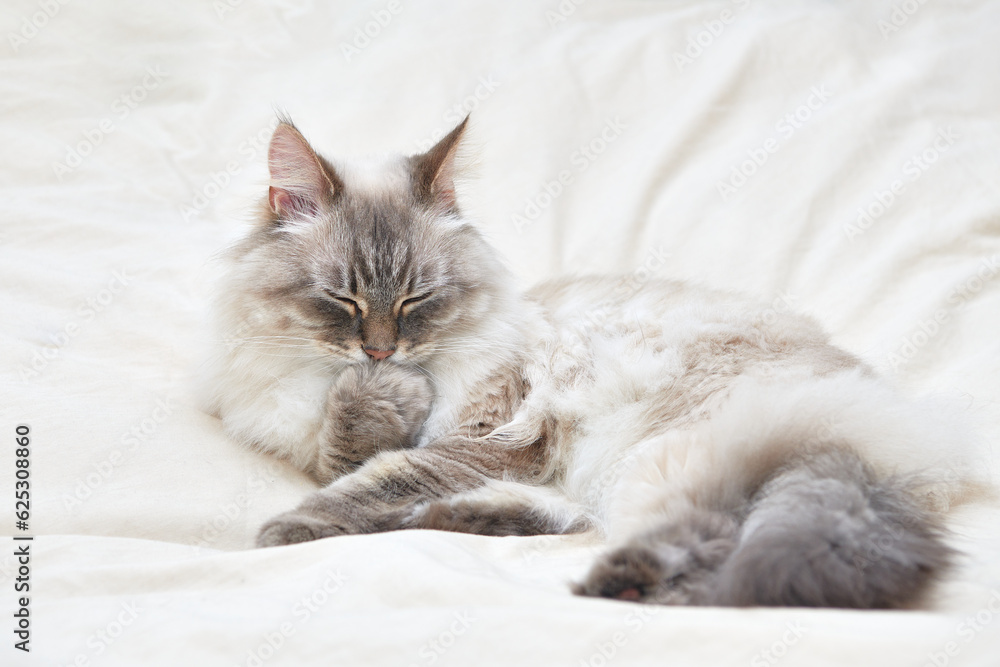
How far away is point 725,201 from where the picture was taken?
360 cm

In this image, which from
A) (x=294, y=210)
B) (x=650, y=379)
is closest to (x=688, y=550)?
(x=650, y=379)

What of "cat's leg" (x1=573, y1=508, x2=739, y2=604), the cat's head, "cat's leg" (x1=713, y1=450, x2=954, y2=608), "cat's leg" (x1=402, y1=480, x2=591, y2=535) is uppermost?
the cat's head

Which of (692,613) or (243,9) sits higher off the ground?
(243,9)

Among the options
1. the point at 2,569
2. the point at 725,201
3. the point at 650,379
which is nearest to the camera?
the point at 2,569

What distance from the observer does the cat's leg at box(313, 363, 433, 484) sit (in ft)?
7.29

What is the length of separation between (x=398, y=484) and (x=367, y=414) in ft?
0.69

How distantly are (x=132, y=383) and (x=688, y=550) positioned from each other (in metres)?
1.87

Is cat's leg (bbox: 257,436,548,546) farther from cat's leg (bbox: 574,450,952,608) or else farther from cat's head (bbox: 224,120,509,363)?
cat's leg (bbox: 574,450,952,608)

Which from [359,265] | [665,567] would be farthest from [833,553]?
[359,265]

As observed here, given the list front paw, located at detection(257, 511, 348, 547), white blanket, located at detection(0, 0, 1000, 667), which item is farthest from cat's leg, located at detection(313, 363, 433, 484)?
front paw, located at detection(257, 511, 348, 547)

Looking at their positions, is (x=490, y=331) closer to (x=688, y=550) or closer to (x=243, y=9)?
(x=688, y=550)

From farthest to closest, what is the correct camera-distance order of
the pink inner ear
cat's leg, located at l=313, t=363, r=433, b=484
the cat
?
the pink inner ear
cat's leg, located at l=313, t=363, r=433, b=484
the cat

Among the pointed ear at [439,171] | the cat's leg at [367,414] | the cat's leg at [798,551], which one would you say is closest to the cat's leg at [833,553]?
the cat's leg at [798,551]

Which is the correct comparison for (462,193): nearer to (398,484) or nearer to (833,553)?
(398,484)
